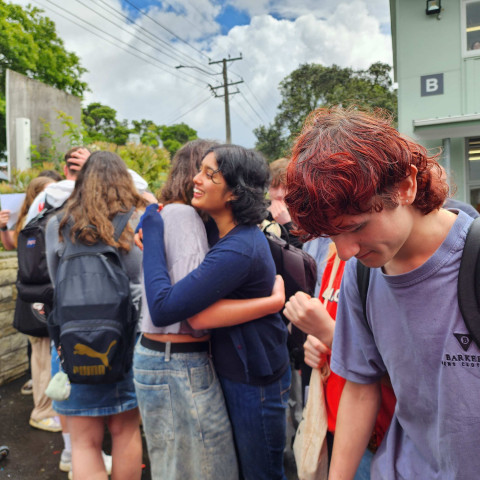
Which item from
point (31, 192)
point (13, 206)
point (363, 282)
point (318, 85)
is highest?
point (318, 85)

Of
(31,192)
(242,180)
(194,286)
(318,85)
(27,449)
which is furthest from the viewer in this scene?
(318,85)

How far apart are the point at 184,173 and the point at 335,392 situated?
1207 mm

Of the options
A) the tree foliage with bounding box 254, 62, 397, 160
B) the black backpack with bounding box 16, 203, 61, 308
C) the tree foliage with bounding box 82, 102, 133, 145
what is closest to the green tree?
the tree foliage with bounding box 254, 62, 397, 160

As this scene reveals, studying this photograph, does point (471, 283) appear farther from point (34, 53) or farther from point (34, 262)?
point (34, 53)

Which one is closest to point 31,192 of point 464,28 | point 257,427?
point 257,427

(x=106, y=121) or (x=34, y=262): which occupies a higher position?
(x=106, y=121)

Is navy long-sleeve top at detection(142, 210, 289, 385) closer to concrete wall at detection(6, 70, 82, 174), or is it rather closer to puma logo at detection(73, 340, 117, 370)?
puma logo at detection(73, 340, 117, 370)

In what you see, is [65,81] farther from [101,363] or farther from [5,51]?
[101,363]

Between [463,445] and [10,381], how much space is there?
5.00 m

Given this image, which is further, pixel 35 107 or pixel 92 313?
pixel 35 107

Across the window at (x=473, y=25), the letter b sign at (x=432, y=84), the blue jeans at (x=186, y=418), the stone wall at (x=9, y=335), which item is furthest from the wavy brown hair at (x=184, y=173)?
the window at (x=473, y=25)

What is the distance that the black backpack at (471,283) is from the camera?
3.01 ft

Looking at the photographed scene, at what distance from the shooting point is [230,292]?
5.81 ft

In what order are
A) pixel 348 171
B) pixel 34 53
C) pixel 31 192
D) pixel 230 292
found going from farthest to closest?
pixel 34 53 < pixel 31 192 < pixel 230 292 < pixel 348 171
